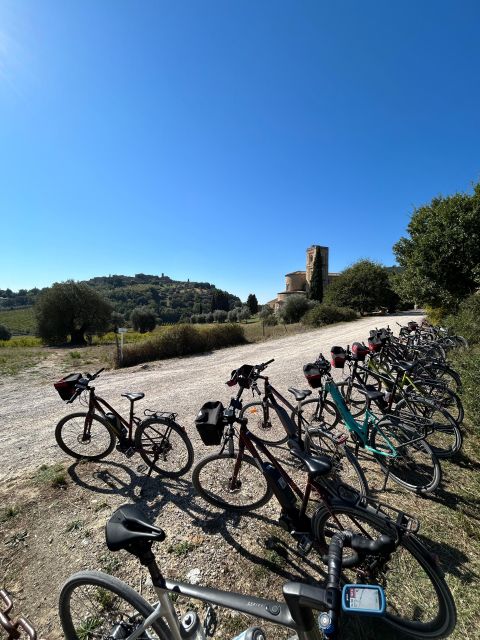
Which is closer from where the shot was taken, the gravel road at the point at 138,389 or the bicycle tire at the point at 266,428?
the bicycle tire at the point at 266,428

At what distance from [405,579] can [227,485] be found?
5.84 ft

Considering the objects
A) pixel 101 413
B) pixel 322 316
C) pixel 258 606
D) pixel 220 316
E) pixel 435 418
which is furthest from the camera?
pixel 220 316

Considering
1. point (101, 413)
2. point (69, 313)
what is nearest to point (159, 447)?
point (101, 413)

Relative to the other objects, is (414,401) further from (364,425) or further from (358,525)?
(358,525)

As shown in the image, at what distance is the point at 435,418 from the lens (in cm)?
450

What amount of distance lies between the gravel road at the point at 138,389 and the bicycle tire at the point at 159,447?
21.0 inches

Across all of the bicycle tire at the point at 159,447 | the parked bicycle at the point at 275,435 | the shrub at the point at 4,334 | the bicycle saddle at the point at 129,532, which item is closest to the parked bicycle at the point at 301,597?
the bicycle saddle at the point at 129,532

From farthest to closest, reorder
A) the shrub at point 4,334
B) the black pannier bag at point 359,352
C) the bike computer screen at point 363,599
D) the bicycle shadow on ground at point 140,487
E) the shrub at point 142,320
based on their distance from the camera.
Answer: the shrub at point 142,320
the shrub at point 4,334
the black pannier bag at point 359,352
the bicycle shadow on ground at point 140,487
the bike computer screen at point 363,599

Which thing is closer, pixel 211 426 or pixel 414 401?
pixel 211 426

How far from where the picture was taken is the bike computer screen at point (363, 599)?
3.35ft

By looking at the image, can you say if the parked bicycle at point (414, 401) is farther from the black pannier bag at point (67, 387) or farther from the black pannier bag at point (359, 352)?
the black pannier bag at point (67, 387)

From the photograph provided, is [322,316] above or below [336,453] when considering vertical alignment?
above

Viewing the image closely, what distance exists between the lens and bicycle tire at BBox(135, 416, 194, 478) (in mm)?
3635

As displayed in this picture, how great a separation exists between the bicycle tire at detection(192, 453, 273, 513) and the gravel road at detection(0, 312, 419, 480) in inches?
38.8
